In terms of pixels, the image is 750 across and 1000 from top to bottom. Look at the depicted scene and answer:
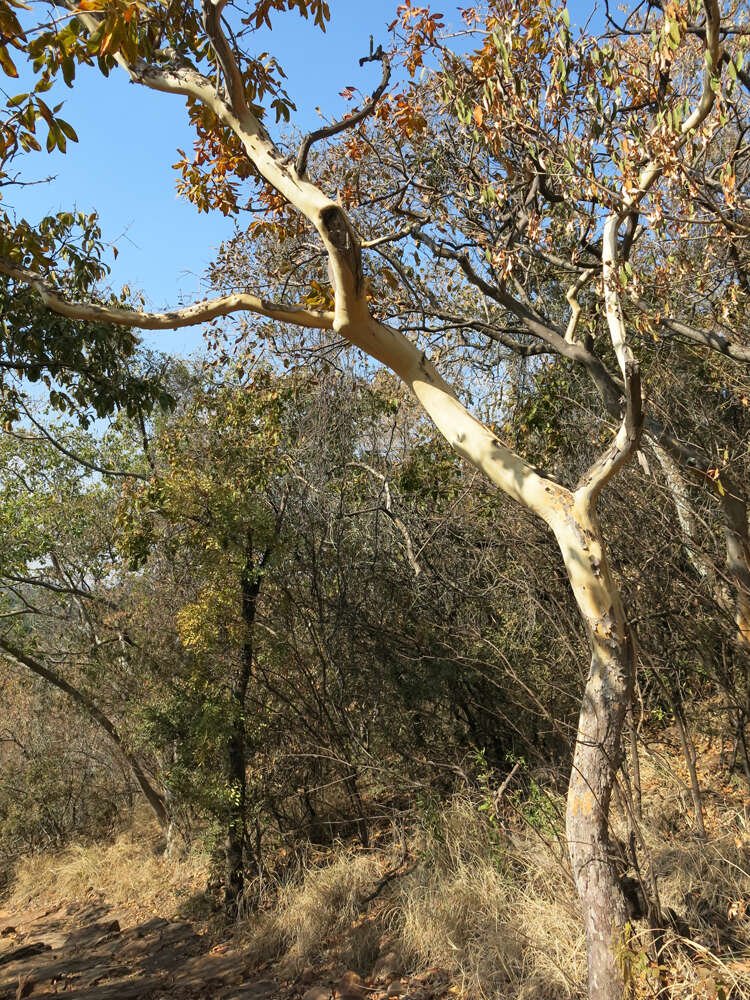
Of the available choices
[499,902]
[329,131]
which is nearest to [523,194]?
[329,131]

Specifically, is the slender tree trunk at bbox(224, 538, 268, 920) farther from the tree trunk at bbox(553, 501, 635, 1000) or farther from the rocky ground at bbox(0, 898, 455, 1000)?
the tree trunk at bbox(553, 501, 635, 1000)

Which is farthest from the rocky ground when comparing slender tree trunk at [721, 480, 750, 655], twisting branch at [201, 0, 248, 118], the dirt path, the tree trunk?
twisting branch at [201, 0, 248, 118]

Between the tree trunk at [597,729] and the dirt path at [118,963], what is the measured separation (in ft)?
11.2

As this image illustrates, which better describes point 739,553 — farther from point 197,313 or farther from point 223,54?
point 223,54

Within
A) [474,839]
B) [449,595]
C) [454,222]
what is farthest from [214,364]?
[474,839]

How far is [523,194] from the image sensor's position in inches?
269

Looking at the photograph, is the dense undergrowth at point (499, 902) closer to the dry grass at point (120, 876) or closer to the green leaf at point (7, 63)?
the dry grass at point (120, 876)

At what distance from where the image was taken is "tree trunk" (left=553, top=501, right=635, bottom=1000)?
12.2 ft

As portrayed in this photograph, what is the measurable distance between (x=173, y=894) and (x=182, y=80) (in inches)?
326

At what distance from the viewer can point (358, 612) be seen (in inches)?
321

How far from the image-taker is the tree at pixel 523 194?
3779mm

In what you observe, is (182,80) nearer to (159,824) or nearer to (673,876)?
(673,876)

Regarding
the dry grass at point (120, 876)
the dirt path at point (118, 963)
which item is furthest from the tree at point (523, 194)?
the dry grass at point (120, 876)

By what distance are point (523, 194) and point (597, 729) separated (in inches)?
189
